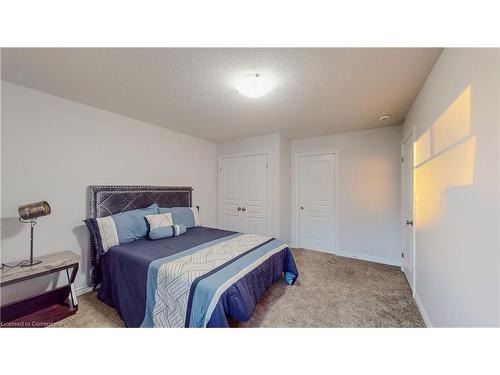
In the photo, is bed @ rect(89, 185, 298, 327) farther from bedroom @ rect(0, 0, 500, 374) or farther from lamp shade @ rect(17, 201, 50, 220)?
lamp shade @ rect(17, 201, 50, 220)

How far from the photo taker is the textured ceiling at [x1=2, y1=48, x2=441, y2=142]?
1.40 meters

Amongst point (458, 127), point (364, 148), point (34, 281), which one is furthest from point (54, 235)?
point (364, 148)

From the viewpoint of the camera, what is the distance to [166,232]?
243 cm

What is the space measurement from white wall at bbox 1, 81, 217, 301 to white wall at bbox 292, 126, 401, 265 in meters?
3.33

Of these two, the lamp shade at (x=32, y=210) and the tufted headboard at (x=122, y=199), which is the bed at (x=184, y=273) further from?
the lamp shade at (x=32, y=210)

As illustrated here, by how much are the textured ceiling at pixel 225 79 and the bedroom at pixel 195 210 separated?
2 cm

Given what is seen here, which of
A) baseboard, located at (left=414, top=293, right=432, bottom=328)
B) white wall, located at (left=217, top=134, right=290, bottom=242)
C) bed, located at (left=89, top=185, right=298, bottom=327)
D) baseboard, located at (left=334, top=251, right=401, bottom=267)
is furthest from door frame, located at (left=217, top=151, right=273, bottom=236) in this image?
baseboard, located at (left=414, top=293, right=432, bottom=328)

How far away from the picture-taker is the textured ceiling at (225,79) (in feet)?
4.61

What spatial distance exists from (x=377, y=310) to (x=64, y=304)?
3255 mm

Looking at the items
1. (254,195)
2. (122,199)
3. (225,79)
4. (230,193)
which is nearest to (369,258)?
(254,195)

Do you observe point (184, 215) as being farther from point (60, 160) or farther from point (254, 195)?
point (60, 160)

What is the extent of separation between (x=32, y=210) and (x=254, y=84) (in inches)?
92.5

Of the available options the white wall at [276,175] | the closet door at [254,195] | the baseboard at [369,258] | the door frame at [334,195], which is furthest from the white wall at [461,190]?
the closet door at [254,195]
